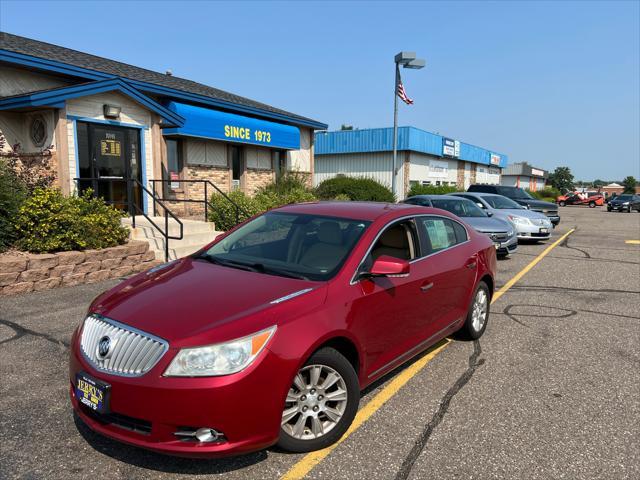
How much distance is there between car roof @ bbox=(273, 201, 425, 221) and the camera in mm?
4220

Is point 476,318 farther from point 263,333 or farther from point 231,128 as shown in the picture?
point 231,128

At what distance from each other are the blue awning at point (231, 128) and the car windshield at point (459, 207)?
7.06 metres

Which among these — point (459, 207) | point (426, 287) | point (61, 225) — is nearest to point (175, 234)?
point (61, 225)

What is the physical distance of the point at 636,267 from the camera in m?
10.9

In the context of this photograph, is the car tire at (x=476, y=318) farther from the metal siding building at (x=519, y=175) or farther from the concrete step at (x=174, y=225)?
the metal siding building at (x=519, y=175)

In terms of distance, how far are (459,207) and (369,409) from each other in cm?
958

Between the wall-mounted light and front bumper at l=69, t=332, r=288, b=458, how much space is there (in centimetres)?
1018

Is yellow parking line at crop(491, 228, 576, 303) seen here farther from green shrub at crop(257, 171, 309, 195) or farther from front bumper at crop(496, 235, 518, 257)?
green shrub at crop(257, 171, 309, 195)

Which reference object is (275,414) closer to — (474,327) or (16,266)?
(474,327)

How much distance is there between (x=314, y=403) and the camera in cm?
308

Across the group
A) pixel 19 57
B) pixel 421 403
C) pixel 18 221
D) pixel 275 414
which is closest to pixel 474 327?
pixel 421 403

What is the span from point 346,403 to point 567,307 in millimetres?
5137

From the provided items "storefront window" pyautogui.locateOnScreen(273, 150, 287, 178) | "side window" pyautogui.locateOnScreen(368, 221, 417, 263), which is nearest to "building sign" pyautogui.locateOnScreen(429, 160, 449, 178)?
"storefront window" pyautogui.locateOnScreen(273, 150, 287, 178)

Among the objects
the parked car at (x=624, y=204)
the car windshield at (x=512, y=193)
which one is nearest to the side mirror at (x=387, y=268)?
the car windshield at (x=512, y=193)
